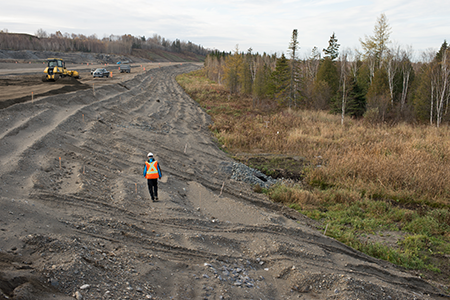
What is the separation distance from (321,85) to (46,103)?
29911 mm

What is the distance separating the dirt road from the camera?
15.1 feet

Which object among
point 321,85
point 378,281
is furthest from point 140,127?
point 321,85

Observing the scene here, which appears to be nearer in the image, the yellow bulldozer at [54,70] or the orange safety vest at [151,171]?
the orange safety vest at [151,171]

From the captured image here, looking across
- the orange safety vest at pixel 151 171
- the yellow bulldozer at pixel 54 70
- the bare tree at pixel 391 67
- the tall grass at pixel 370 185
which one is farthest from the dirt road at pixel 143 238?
the bare tree at pixel 391 67

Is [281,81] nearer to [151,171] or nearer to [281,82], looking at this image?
[281,82]

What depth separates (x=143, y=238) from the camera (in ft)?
20.6

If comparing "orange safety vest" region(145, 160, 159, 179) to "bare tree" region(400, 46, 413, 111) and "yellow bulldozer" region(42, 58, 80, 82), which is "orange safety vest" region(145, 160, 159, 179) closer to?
"yellow bulldozer" region(42, 58, 80, 82)

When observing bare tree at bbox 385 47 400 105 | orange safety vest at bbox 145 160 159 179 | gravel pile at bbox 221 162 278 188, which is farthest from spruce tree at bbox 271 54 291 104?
orange safety vest at bbox 145 160 159 179

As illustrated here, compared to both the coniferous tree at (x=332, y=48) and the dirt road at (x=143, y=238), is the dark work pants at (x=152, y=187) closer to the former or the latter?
the dirt road at (x=143, y=238)

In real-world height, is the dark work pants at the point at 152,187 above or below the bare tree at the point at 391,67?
below

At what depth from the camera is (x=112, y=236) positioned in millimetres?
6012

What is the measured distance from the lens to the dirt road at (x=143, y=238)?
15.1ft

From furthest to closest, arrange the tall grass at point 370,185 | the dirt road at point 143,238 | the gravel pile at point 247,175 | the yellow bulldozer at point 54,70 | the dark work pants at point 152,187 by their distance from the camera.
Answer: the yellow bulldozer at point 54,70
the gravel pile at point 247,175
the tall grass at point 370,185
the dark work pants at point 152,187
the dirt road at point 143,238

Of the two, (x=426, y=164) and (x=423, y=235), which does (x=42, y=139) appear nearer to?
(x=423, y=235)
